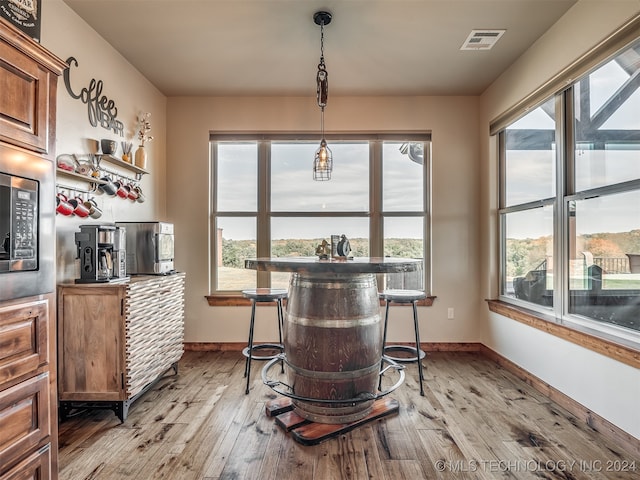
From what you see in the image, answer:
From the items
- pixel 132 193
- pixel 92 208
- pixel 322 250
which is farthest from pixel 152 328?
pixel 322 250

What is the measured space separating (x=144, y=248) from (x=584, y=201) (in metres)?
3.15

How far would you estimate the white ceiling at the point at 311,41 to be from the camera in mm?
2305

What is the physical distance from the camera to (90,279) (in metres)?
2.23

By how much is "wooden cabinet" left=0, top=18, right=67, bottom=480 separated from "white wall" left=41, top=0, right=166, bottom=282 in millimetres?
1107

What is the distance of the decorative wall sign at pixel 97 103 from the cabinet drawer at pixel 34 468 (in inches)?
83.9

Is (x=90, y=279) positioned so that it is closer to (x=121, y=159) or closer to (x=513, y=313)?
(x=121, y=159)

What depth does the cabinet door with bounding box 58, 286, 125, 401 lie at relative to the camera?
2.17 metres

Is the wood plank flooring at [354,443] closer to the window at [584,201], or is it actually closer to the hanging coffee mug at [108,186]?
the window at [584,201]

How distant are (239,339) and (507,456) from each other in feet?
8.40

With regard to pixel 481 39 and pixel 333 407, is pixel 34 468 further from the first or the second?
pixel 481 39

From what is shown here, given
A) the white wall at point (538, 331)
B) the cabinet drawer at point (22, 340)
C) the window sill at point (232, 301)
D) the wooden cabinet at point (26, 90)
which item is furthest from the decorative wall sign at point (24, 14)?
the white wall at point (538, 331)

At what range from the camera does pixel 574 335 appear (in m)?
2.28

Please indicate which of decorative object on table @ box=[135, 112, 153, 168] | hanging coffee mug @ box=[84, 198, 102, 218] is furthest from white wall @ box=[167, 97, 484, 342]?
hanging coffee mug @ box=[84, 198, 102, 218]

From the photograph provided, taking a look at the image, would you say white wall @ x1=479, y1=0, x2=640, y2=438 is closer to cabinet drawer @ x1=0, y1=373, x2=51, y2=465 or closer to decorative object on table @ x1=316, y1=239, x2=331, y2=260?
decorative object on table @ x1=316, y1=239, x2=331, y2=260
